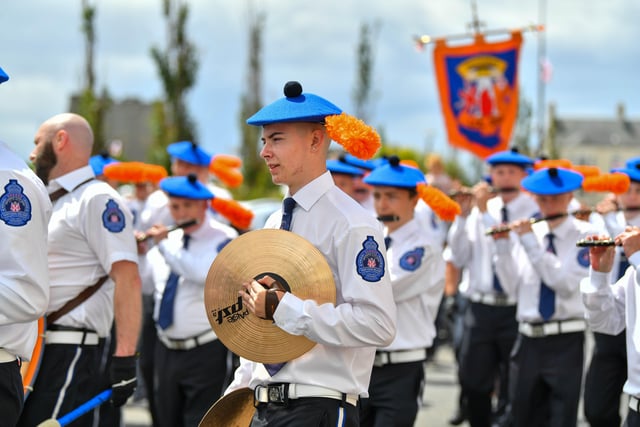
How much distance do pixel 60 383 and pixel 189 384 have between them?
193 cm

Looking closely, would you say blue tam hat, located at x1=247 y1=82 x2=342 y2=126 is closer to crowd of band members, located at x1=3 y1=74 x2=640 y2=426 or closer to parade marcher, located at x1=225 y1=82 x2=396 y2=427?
parade marcher, located at x1=225 y1=82 x2=396 y2=427

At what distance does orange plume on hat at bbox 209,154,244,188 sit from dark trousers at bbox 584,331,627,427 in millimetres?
3467

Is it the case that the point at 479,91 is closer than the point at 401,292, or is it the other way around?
the point at 401,292

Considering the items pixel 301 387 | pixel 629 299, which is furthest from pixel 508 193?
pixel 301 387

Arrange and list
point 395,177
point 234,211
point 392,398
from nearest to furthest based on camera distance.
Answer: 1. point 392,398
2. point 395,177
3. point 234,211

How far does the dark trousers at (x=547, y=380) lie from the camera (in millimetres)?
7105

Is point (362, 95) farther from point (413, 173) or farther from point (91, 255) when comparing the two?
point (91, 255)

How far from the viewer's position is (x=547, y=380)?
720 cm

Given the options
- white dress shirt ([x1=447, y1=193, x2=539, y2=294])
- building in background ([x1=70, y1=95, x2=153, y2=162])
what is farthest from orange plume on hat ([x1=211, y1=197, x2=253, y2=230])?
building in background ([x1=70, y1=95, x2=153, y2=162])

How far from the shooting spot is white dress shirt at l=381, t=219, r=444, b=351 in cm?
634

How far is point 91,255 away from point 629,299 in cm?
285

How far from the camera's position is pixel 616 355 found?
7.19m

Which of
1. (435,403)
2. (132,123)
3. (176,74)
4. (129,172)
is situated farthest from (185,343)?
(132,123)

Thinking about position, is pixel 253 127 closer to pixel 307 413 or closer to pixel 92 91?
pixel 92 91
